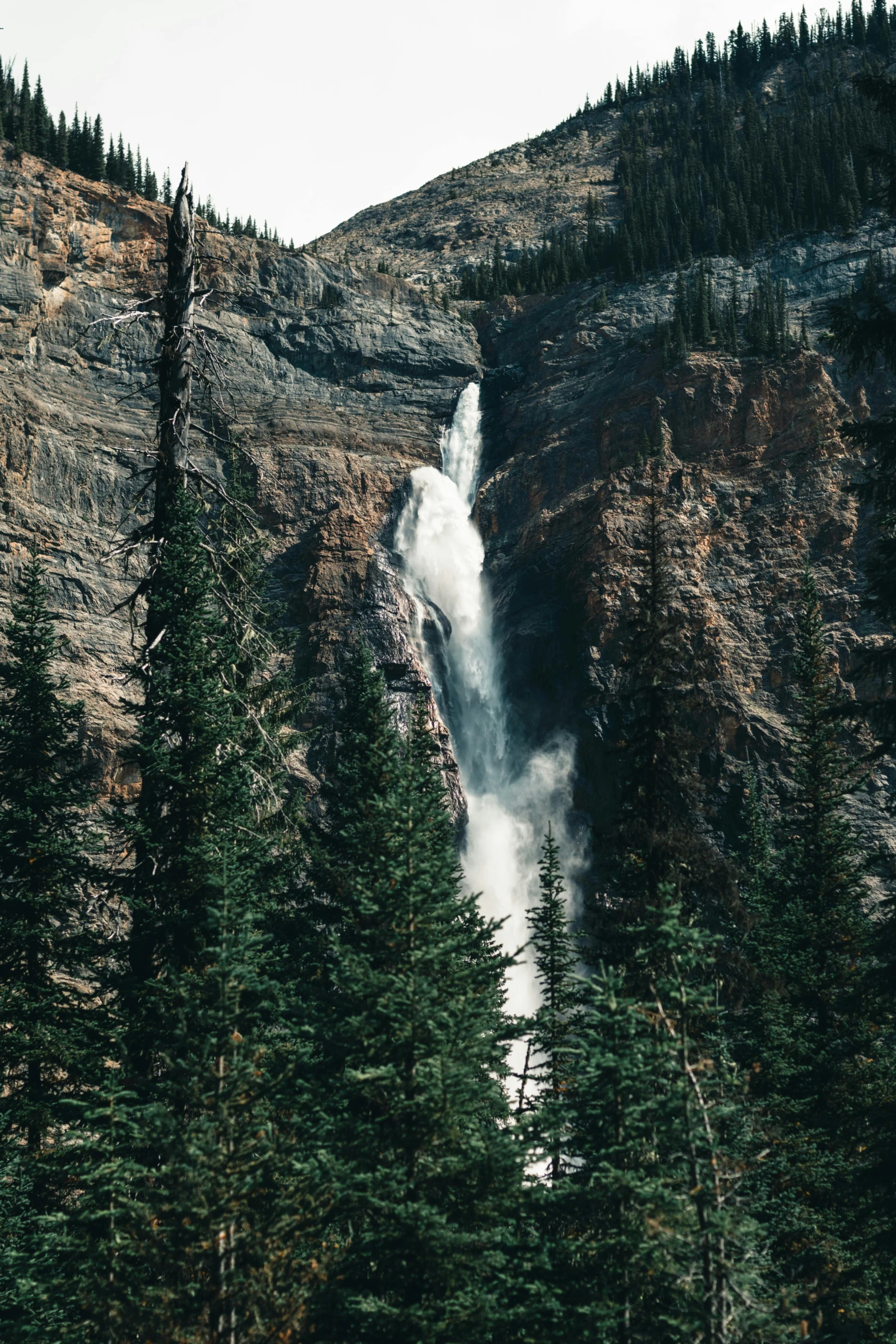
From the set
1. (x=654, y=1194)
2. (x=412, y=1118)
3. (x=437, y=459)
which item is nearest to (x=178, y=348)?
(x=412, y=1118)

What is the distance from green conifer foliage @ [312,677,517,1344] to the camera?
12.9m

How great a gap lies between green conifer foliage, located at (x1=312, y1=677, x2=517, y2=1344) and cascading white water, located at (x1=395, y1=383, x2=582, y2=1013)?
3351 centimetres

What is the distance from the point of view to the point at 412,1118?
1377 cm

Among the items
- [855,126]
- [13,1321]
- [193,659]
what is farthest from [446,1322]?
[855,126]

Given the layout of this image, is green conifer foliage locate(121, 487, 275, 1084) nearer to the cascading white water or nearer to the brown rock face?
the cascading white water

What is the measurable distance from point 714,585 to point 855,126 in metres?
60.0

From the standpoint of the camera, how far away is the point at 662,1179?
12.8m

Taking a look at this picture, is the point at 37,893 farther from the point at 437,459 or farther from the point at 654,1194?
the point at 437,459

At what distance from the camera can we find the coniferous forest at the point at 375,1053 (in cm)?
1288

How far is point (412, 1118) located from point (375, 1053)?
2.90 ft

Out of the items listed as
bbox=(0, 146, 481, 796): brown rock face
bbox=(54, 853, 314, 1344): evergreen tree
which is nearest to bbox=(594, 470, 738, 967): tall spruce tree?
bbox=(54, 853, 314, 1344): evergreen tree

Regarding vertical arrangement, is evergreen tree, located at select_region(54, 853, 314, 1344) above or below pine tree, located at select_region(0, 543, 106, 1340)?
below

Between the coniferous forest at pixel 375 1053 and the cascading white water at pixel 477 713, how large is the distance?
27212mm

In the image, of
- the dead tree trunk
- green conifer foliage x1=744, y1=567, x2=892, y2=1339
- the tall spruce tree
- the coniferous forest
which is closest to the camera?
the coniferous forest
